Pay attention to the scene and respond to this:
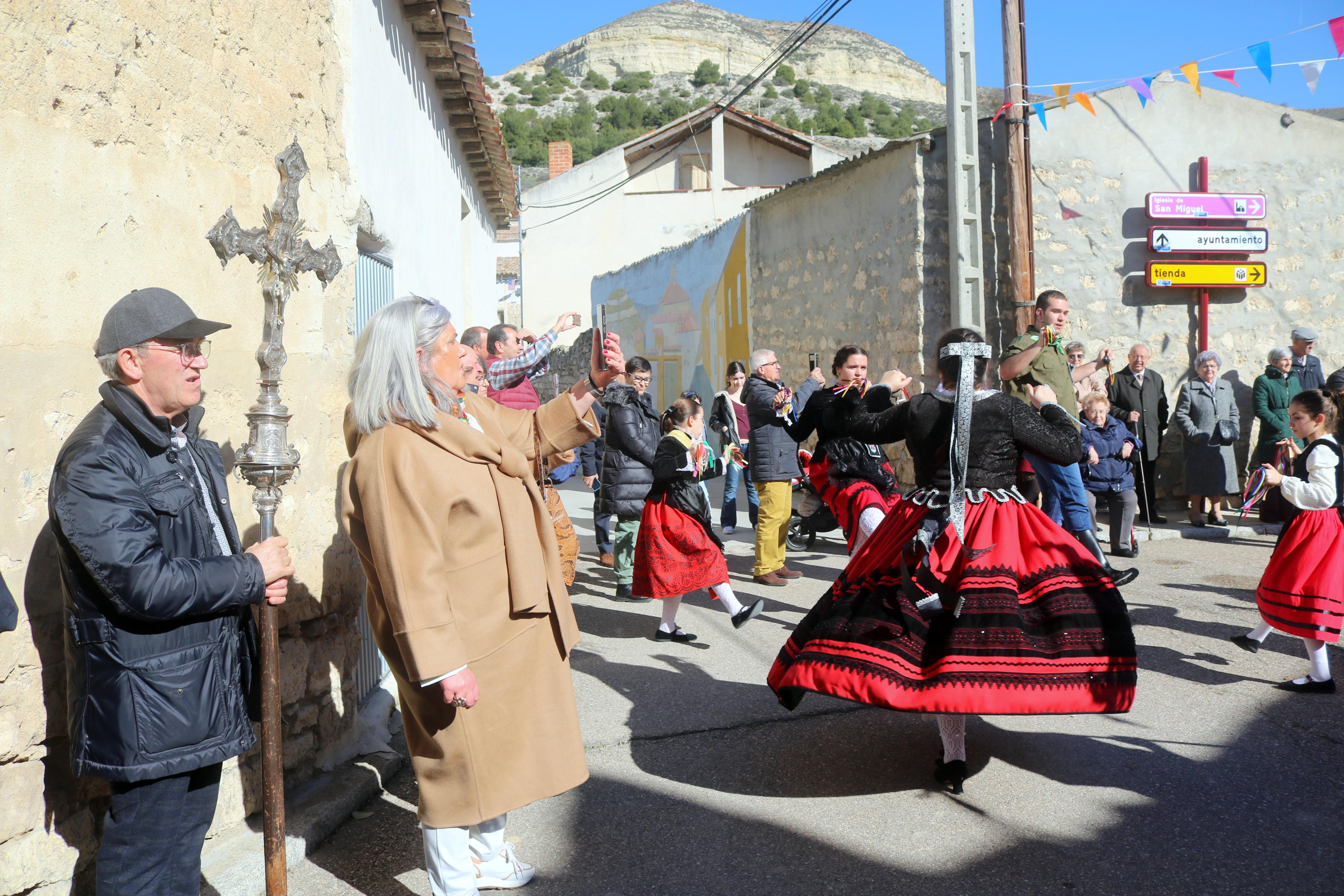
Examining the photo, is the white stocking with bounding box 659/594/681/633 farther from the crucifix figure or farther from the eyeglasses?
the eyeglasses

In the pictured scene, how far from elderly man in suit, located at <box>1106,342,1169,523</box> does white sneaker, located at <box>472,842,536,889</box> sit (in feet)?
26.3

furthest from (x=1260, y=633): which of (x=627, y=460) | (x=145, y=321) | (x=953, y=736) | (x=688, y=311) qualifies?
(x=688, y=311)

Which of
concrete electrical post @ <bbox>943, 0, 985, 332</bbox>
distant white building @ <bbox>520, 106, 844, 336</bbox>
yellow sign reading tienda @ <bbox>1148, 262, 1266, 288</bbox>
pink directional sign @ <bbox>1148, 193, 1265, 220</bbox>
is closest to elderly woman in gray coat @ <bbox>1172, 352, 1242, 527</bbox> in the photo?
yellow sign reading tienda @ <bbox>1148, 262, 1266, 288</bbox>

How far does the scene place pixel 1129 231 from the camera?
33.4ft

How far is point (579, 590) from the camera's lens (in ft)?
24.4

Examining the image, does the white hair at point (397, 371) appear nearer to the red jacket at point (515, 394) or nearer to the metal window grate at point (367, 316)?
the metal window grate at point (367, 316)

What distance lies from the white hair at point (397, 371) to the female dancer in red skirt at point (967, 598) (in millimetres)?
1721

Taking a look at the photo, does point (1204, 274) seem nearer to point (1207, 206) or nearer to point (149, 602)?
point (1207, 206)

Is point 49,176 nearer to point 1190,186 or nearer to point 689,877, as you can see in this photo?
point 689,877

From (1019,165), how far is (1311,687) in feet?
20.4

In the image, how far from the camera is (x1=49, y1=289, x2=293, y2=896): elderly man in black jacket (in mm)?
2168

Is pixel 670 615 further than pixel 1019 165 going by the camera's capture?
No

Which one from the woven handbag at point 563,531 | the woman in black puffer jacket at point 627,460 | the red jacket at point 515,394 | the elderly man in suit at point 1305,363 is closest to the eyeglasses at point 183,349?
the woven handbag at point 563,531

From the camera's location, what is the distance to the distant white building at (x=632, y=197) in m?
24.8
